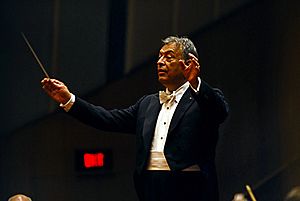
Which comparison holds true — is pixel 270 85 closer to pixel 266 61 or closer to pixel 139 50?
pixel 266 61

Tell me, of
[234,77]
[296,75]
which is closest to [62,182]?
[234,77]

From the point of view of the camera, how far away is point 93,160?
15.9ft

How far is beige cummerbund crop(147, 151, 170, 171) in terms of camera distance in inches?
132

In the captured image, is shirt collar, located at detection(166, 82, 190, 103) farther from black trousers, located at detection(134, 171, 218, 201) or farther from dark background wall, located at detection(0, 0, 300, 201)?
dark background wall, located at detection(0, 0, 300, 201)

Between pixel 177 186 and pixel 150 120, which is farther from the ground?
pixel 150 120

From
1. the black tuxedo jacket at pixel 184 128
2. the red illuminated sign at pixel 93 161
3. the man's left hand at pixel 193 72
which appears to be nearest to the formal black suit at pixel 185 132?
the black tuxedo jacket at pixel 184 128

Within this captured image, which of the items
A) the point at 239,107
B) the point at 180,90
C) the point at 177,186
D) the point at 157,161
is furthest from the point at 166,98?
the point at 239,107

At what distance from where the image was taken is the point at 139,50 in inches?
195

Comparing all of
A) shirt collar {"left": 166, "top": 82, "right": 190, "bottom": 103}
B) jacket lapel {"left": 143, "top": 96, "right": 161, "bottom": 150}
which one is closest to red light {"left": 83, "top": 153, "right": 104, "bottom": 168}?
jacket lapel {"left": 143, "top": 96, "right": 161, "bottom": 150}

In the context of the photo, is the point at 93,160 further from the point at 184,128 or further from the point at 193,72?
the point at 193,72

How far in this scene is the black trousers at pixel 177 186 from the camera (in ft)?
10.9

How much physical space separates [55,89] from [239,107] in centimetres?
201

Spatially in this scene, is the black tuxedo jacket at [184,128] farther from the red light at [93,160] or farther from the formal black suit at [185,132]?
the red light at [93,160]

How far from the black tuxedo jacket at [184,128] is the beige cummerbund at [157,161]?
21 mm
